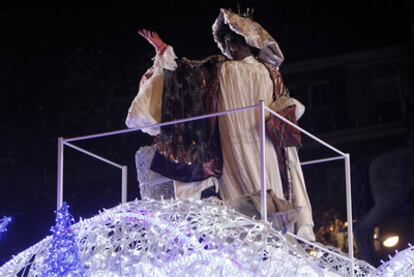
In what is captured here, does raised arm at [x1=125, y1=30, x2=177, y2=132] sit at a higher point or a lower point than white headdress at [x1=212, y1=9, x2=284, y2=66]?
lower

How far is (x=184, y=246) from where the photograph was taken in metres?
2.90

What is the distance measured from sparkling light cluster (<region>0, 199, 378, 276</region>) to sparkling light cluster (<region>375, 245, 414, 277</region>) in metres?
0.25

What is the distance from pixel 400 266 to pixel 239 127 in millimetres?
889

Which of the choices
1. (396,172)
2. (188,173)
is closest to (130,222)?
(188,173)

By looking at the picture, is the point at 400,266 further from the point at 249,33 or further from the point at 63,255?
the point at 249,33

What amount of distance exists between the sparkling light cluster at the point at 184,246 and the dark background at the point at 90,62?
3682mm

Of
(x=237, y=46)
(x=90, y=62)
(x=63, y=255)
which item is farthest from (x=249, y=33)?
(x=90, y=62)

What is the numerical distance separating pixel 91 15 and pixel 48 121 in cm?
79

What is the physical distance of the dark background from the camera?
22.5ft

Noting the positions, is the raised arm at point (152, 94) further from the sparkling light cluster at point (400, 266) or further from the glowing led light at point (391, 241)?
the glowing led light at point (391, 241)

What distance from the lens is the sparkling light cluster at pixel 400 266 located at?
3105 millimetres

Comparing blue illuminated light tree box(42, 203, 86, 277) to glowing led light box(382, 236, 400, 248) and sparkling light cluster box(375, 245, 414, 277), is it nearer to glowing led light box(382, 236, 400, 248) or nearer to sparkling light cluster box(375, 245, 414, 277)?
sparkling light cluster box(375, 245, 414, 277)

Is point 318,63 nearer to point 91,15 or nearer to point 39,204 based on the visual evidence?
point 91,15

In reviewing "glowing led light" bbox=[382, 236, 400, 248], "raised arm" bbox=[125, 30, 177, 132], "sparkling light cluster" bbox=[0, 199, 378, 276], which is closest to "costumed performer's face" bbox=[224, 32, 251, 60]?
"raised arm" bbox=[125, 30, 177, 132]
